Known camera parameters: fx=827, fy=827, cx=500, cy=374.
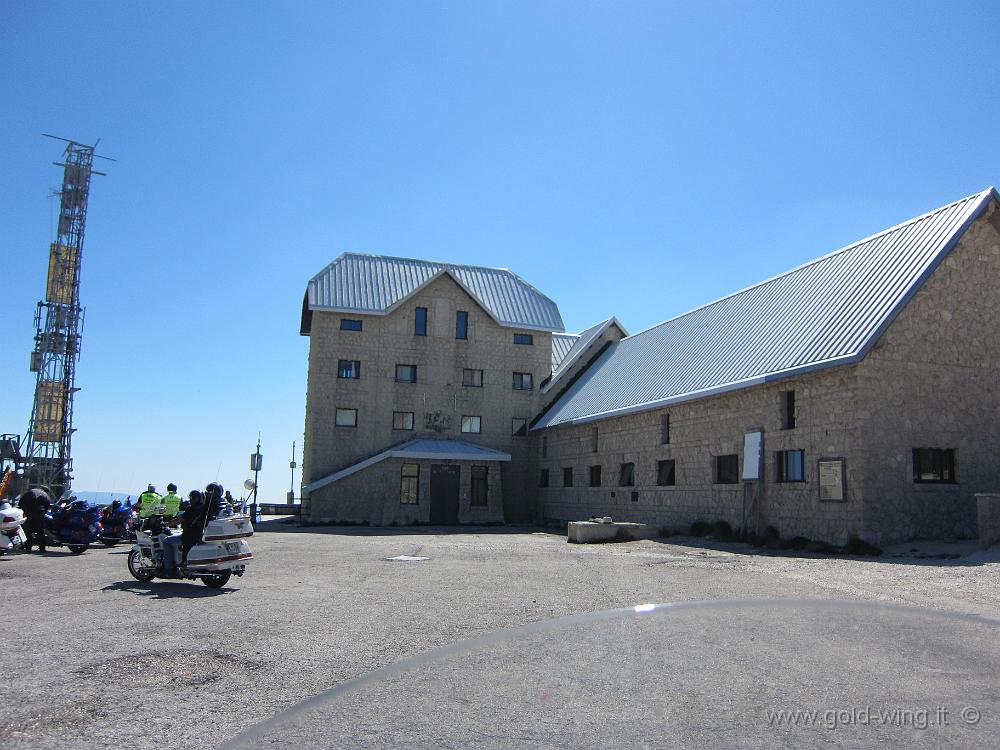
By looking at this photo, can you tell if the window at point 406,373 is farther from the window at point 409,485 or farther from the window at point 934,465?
the window at point 934,465

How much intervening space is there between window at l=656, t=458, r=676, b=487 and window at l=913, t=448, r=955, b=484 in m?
8.36

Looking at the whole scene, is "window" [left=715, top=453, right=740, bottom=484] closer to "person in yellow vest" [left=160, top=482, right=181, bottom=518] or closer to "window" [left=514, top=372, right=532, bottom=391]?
"person in yellow vest" [left=160, top=482, right=181, bottom=518]

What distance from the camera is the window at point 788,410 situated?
21.9 metres

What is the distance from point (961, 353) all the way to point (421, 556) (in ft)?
46.8

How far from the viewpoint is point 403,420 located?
129ft

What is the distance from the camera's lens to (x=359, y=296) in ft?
130

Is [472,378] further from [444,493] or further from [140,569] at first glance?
[140,569]

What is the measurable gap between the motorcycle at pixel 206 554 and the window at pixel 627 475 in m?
18.8

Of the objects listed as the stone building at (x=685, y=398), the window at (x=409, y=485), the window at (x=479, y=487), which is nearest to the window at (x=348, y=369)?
the stone building at (x=685, y=398)

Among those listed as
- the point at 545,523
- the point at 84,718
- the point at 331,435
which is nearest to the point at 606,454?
the point at 545,523

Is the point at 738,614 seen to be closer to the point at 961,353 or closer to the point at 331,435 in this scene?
the point at 961,353

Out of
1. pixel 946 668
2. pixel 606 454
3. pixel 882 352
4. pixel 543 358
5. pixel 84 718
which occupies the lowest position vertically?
pixel 84 718

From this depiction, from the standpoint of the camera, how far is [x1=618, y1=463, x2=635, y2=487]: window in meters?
29.8

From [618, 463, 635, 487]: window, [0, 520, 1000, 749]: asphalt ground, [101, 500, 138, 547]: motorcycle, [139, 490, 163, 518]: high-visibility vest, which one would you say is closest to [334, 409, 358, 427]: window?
[618, 463, 635, 487]: window
